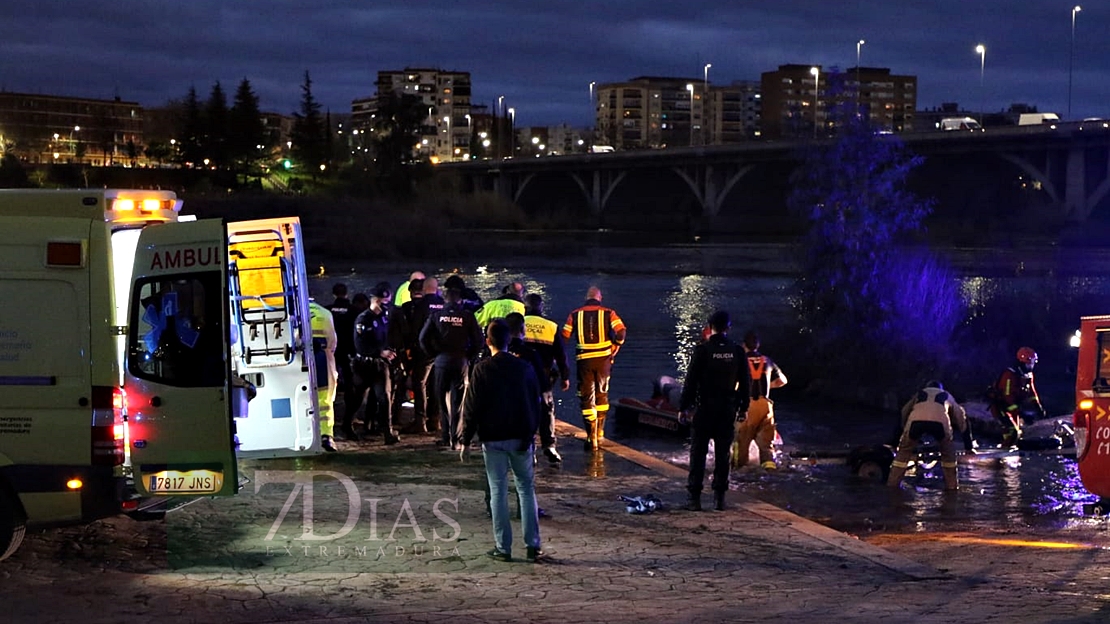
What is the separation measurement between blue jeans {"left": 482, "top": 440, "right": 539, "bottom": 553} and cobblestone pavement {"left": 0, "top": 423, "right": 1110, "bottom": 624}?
20 cm

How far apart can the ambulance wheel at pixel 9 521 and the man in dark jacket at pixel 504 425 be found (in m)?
2.78

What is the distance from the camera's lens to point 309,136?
118688 mm

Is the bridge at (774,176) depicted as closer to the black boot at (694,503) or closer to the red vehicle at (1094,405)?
the red vehicle at (1094,405)

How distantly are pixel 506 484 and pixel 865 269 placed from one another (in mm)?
25968

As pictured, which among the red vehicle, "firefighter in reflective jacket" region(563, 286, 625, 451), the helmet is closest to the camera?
the red vehicle

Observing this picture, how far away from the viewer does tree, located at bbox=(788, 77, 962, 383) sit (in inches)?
1214

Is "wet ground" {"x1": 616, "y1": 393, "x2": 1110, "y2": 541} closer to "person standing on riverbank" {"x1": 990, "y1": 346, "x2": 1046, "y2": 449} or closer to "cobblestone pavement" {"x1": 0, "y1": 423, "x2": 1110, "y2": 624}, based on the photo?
"cobblestone pavement" {"x1": 0, "y1": 423, "x2": 1110, "y2": 624}

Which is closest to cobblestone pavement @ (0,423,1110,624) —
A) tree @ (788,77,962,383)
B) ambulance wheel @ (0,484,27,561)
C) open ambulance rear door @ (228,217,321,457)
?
ambulance wheel @ (0,484,27,561)

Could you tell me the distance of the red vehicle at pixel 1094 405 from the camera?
10.5m

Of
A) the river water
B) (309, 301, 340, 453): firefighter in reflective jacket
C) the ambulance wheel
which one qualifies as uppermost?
(309, 301, 340, 453): firefighter in reflective jacket

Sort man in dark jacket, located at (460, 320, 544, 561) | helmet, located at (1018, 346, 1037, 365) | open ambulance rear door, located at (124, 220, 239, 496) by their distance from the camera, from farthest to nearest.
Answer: helmet, located at (1018, 346, 1037, 365)
man in dark jacket, located at (460, 320, 544, 561)
open ambulance rear door, located at (124, 220, 239, 496)

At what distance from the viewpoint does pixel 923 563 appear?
30.7 feet

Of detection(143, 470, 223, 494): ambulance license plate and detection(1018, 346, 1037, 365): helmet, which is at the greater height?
detection(143, 470, 223, 494): ambulance license plate

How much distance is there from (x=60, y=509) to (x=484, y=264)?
64.4 m
